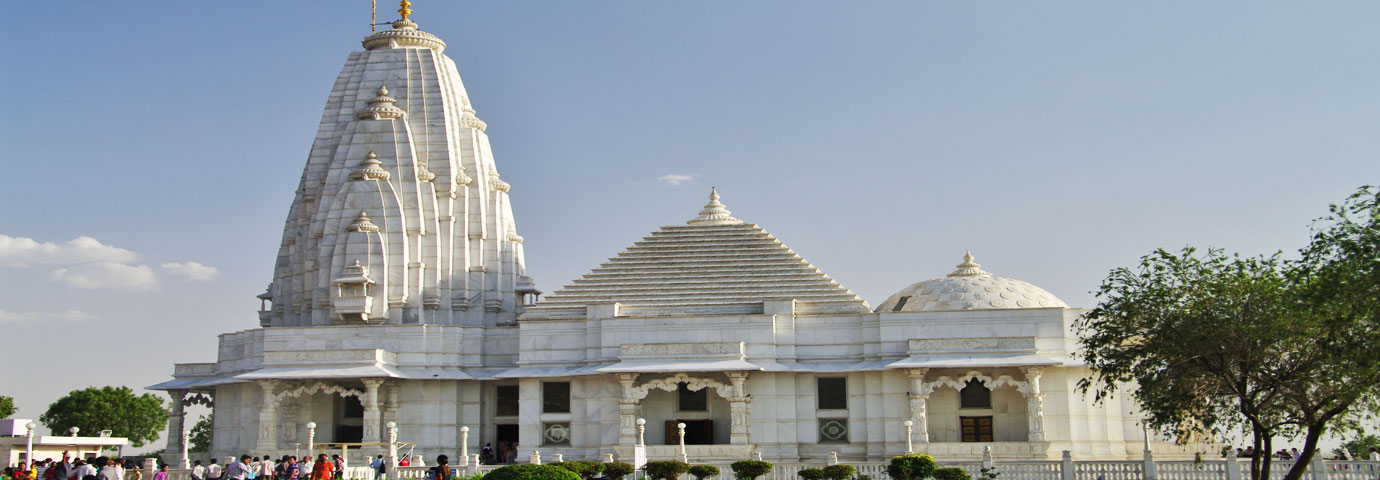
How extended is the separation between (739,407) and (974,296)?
816cm

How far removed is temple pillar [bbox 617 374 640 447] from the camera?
41500 millimetres

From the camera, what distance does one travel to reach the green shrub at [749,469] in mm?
31875

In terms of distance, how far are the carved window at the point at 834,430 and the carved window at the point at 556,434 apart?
794 cm

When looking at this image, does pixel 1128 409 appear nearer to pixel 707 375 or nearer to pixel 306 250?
pixel 707 375

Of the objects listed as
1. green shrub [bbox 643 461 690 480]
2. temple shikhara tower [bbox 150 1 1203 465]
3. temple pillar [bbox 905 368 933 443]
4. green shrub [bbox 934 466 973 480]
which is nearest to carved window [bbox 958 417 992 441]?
temple shikhara tower [bbox 150 1 1203 465]

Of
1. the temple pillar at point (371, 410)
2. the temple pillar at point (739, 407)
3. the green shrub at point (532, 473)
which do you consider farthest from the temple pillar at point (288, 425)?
the green shrub at point (532, 473)

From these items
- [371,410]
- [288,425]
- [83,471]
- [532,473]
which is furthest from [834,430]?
[83,471]

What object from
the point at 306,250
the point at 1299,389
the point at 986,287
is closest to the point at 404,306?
the point at 306,250

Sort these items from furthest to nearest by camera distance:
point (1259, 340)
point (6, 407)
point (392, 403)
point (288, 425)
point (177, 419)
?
point (6, 407), point (177, 419), point (288, 425), point (392, 403), point (1259, 340)

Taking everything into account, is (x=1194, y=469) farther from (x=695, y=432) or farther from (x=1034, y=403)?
(x=695, y=432)

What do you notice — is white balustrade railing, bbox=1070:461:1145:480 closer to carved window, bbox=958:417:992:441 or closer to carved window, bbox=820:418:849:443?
carved window, bbox=958:417:992:441

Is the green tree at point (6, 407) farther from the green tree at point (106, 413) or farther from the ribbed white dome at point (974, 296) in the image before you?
the ribbed white dome at point (974, 296)

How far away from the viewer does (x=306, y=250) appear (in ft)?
165

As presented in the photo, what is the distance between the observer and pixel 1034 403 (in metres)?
39.9
